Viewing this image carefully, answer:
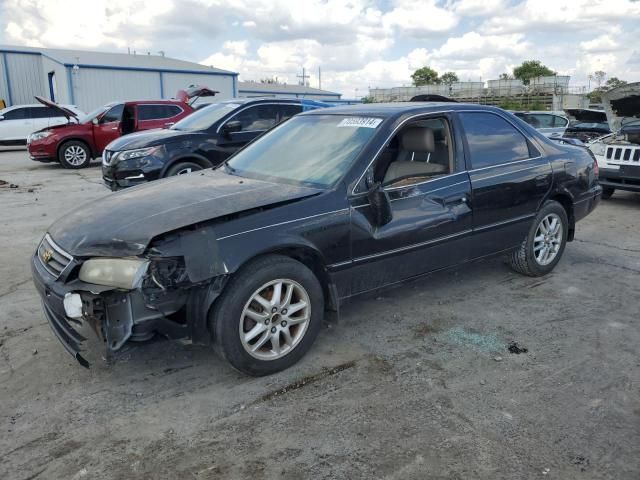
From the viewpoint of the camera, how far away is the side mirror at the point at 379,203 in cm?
345

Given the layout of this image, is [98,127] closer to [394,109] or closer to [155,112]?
[155,112]

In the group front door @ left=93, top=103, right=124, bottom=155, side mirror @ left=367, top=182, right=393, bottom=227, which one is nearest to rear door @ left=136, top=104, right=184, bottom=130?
front door @ left=93, top=103, right=124, bottom=155

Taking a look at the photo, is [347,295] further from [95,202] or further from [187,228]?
[95,202]

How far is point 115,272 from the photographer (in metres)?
2.81

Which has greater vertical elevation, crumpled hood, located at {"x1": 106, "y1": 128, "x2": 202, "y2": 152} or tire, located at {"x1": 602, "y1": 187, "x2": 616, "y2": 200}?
crumpled hood, located at {"x1": 106, "y1": 128, "x2": 202, "y2": 152}

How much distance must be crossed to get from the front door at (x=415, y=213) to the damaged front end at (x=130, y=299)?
1.09m

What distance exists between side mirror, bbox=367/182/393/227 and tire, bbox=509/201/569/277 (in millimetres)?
1862

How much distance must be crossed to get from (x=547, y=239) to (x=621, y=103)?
4.76m

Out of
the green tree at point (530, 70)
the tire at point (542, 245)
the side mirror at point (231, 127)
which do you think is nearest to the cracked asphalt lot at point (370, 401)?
the tire at point (542, 245)

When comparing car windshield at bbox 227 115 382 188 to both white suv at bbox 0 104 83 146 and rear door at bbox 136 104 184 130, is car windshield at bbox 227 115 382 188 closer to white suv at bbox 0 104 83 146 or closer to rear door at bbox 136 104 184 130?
rear door at bbox 136 104 184 130

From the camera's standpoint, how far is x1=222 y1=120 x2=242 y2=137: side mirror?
7883 millimetres

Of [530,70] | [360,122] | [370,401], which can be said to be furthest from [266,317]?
[530,70]

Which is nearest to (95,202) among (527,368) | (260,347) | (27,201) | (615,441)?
(260,347)

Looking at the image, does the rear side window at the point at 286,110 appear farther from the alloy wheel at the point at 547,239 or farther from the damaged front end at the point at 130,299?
the damaged front end at the point at 130,299
